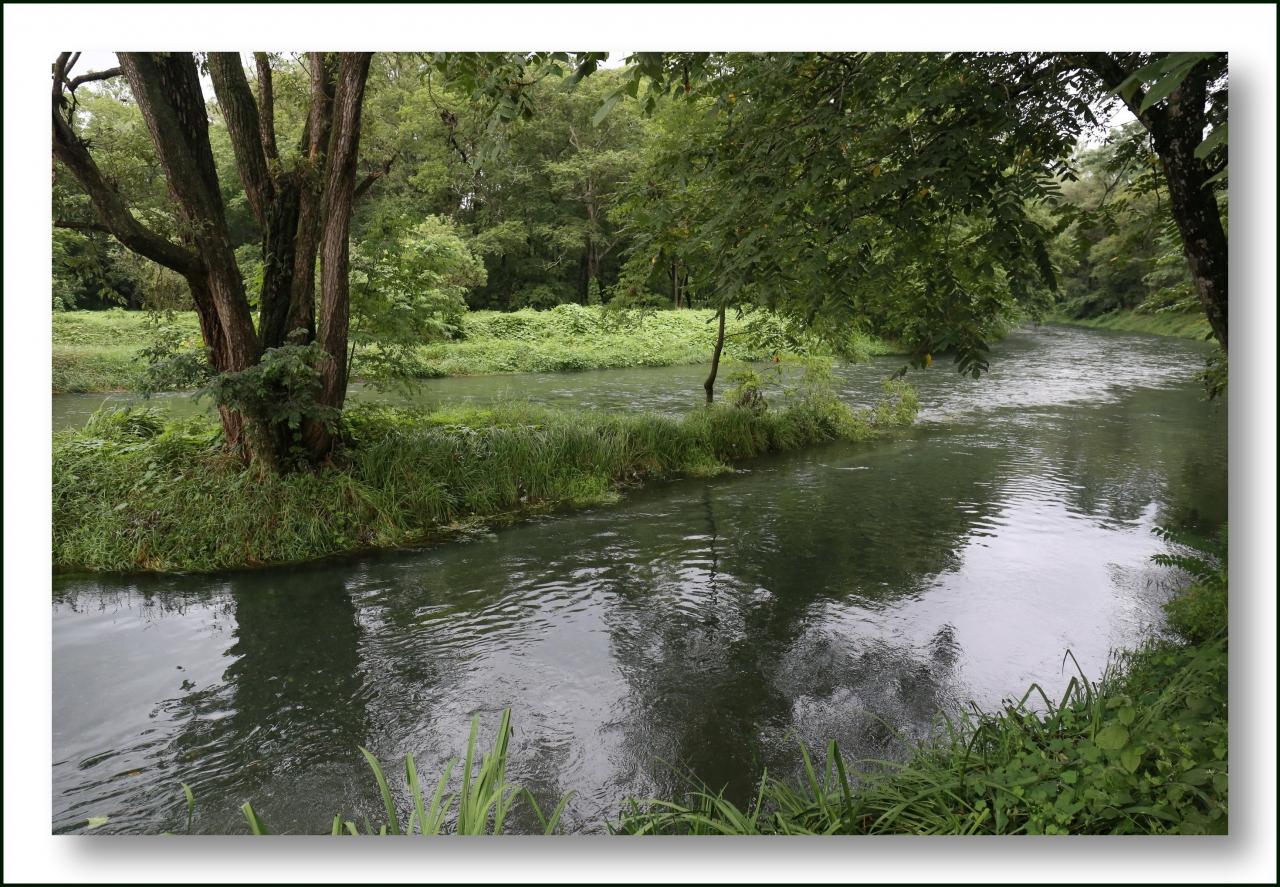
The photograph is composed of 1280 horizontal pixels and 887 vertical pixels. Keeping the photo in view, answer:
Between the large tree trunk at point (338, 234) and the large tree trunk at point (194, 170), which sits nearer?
the large tree trunk at point (194, 170)

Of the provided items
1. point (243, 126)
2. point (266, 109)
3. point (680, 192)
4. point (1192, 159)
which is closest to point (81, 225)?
point (243, 126)

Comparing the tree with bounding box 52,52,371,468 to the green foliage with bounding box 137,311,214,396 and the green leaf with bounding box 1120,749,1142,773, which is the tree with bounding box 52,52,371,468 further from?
the green leaf with bounding box 1120,749,1142,773

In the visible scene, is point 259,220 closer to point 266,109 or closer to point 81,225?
point 266,109

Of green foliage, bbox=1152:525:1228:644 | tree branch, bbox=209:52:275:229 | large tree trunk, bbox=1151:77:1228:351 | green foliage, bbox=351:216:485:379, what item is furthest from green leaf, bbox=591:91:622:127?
green foliage, bbox=351:216:485:379

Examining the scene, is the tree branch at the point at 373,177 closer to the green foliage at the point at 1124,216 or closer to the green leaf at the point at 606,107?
the green leaf at the point at 606,107

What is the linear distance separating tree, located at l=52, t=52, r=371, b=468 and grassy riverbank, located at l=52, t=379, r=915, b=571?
0.38 m

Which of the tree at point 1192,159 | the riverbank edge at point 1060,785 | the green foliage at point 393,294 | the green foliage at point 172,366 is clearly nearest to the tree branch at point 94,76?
the green foliage at point 172,366

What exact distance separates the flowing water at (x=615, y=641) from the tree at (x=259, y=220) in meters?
1.44

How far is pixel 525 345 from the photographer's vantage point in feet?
70.7

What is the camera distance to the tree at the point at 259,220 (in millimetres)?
5371

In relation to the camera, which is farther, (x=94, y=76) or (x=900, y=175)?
(x=94, y=76)

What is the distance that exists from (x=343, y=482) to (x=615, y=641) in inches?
124

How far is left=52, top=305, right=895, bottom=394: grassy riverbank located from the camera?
13.5 metres

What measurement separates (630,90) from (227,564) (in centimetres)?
485
